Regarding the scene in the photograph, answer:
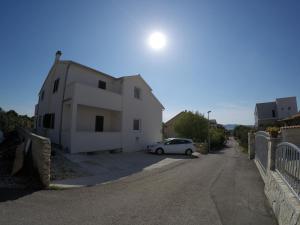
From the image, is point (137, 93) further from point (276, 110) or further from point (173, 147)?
point (276, 110)

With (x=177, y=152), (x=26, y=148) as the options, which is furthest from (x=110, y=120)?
(x=26, y=148)

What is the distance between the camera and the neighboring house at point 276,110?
141ft

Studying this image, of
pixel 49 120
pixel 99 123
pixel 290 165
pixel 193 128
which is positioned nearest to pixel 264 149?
pixel 290 165

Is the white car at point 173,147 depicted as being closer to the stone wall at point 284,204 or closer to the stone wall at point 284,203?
the stone wall at point 284,203

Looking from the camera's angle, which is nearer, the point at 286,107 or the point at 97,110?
the point at 97,110

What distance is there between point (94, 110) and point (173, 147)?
813 centimetres

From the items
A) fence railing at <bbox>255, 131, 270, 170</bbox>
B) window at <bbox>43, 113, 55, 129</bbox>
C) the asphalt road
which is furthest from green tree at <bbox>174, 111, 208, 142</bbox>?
the asphalt road

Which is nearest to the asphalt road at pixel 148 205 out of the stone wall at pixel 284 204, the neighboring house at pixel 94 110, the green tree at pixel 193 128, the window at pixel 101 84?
the stone wall at pixel 284 204

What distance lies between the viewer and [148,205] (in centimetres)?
533

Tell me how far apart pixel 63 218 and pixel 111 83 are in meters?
15.7

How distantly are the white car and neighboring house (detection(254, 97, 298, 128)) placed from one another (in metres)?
29.9

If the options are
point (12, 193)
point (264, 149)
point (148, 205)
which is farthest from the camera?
point (264, 149)

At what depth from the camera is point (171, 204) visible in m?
5.39

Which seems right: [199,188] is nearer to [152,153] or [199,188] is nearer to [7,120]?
[152,153]
